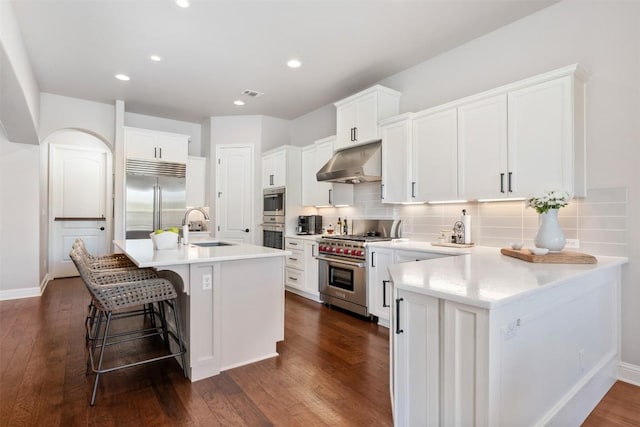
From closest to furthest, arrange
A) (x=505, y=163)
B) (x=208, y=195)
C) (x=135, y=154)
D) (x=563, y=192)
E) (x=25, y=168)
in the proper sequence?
(x=563, y=192)
(x=505, y=163)
(x=25, y=168)
(x=135, y=154)
(x=208, y=195)

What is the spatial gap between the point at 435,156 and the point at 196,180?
4.21 metres

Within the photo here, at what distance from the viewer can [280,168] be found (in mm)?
5293

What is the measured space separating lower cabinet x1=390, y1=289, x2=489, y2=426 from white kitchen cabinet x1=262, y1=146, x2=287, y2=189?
3.91 metres

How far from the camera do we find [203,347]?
2406mm

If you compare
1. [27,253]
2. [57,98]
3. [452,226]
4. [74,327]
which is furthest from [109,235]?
[452,226]

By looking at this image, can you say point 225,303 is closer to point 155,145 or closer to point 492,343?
point 492,343

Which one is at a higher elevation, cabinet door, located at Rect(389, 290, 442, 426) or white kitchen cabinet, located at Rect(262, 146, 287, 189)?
white kitchen cabinet, located at Rect(262, 146, 287, 189)

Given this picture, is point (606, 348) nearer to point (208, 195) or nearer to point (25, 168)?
point (208, 195)

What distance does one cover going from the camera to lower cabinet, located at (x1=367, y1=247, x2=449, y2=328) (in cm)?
338

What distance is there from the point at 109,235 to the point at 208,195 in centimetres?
218

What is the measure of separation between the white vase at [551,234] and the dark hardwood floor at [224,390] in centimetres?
103

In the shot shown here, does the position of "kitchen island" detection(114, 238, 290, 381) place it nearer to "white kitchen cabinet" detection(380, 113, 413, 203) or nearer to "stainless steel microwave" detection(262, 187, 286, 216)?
"white kitchen cabinet" detection(380, 113, 413, 203)

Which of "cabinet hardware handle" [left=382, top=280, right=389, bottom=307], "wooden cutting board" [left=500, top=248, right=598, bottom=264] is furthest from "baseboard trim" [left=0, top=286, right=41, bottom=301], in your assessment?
"wooden cutting board" [left=500, top=248, right=598, bottom=264]

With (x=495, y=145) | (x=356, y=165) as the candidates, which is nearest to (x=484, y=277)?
(x=495, y=145)
